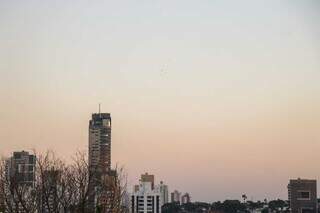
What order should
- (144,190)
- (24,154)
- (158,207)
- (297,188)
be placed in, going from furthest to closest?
1. (297,188)
2. (158,207)
3. (144,190)
4. (24,154)

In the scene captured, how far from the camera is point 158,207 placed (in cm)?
5566

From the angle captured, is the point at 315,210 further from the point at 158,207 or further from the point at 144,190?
the point at 144,190

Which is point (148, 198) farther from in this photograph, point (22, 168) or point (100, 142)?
point (22, 168)

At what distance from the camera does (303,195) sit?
7344 cm

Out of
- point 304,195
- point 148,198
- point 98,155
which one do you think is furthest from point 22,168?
point 304,195

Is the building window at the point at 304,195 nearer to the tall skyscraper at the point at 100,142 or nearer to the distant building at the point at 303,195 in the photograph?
the distant building at the point at 303,195

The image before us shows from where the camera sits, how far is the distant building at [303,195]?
72000 millimetres

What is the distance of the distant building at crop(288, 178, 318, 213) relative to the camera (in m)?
72.0

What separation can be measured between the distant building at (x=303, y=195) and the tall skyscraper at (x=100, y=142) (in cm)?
3903

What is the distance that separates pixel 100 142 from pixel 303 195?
1879 inches

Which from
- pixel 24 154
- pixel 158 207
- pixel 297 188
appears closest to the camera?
pixel 24 154

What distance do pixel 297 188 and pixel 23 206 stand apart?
60.6 meters

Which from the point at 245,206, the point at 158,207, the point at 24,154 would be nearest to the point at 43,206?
the point at 24,154

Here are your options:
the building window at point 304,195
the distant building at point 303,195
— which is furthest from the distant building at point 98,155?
the building window at point 304,195
